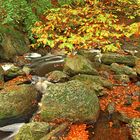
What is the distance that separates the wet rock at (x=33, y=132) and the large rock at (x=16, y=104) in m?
1.60

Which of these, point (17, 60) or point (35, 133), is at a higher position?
point (35, 133)

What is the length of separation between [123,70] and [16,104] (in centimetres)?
676

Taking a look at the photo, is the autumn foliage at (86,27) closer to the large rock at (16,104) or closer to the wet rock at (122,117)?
the large rock at (16,104)

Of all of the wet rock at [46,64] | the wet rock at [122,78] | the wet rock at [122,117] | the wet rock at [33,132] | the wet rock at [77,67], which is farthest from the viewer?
the wet rock at [46,64]

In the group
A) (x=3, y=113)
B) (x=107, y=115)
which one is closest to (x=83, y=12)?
(x=107, y=115)

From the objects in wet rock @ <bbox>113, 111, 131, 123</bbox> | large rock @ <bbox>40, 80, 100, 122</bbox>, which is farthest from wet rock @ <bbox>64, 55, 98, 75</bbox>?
wet rock @ <bbox>113, 111, 131, 123</bbox>

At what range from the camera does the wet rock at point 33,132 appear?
363 inches

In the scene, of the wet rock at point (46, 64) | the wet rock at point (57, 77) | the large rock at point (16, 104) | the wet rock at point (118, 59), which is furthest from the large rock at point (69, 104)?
the wet rock at point (118, 59)

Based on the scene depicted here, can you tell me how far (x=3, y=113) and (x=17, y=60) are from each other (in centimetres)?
668

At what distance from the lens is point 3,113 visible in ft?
35.2

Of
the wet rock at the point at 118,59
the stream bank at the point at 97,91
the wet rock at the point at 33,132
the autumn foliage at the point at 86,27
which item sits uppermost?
the autumn foliage at the point at 86,27

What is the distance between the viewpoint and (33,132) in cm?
929

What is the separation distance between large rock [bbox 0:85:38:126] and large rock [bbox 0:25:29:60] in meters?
5.65

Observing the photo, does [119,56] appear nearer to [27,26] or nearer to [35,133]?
[27,26]
